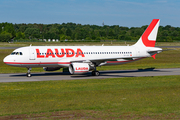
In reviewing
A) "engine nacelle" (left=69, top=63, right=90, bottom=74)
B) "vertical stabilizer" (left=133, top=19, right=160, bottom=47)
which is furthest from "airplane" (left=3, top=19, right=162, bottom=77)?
"vertical stabilizer" (left=133, top=19, right=160, bottom=47)

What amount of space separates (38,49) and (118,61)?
12023 mm

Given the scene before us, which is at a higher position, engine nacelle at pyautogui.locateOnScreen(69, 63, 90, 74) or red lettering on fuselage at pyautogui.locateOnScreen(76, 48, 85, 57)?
red lettering on fuselage at pyautogui.locateOnScreen(76, 48, 85, 57)

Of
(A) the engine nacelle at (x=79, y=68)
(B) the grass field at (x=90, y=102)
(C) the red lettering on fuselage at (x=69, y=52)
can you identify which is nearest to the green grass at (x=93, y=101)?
(B) the grass field at (x=90, y=102)

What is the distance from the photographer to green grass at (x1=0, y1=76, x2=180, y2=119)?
15641 mm

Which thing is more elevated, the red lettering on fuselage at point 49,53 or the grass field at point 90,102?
the red lettering on fuselage at point 49,53

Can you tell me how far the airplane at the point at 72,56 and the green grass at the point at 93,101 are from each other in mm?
8029

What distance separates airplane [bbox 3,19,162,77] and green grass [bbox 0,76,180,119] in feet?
26.3

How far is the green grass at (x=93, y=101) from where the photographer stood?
1564cm

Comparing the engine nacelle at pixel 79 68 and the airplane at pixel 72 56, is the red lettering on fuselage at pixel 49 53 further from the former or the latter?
the engine nacelle at pixel 79 68

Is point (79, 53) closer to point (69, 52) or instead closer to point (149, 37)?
point (69, 52)

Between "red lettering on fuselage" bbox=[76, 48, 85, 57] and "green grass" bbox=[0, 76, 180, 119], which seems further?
"red lettering on fuselage" bbox=[76, 48, 85, 57]

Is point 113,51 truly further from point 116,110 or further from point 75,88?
point 116,110

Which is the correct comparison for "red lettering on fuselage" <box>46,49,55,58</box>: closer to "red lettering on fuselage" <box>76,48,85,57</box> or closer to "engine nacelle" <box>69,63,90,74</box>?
"engine nacelle" <box>69,63,90,74</box>

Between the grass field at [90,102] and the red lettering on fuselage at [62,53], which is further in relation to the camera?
the red lettering on fuselage at [62,53]
